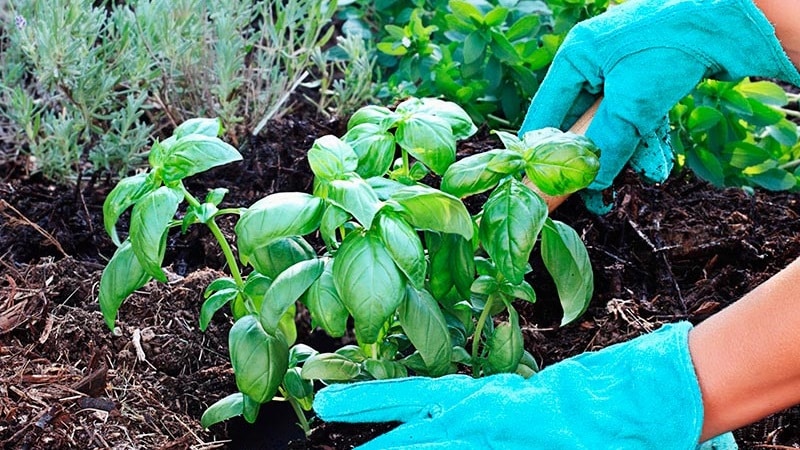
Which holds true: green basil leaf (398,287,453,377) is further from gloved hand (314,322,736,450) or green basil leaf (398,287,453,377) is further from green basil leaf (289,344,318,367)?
green basil leaf (289,344,318,367)

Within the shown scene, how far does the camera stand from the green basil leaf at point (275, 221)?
1247mm

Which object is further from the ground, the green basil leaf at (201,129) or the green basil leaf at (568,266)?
the green basil leaf at (201,129)

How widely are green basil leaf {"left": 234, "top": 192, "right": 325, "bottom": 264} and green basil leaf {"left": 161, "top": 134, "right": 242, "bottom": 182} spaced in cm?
12

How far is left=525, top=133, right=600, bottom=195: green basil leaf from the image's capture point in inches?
52.6

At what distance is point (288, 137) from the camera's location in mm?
2324

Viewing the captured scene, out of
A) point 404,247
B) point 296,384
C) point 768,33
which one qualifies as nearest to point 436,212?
point 404,247

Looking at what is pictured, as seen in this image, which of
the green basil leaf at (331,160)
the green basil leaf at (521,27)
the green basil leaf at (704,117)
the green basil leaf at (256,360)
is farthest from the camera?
the green basil leaf at (521,27)

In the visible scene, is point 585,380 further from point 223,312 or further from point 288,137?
point 288,137

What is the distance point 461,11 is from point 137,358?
Result: 991 mm

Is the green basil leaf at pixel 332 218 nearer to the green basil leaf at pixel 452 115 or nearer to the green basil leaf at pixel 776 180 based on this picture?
the green basil leaf at pixel 452 115

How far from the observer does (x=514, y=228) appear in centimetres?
127

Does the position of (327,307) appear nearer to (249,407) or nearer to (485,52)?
(249,407)

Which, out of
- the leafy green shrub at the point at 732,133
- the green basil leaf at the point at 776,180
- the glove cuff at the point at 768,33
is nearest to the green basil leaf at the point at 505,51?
the leafy green shrub at the point at 732,133

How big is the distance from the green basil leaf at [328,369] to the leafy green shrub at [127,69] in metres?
0.97
